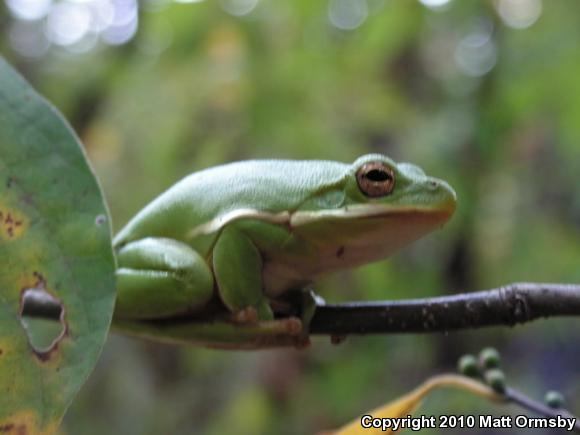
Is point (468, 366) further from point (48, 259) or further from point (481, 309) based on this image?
point (48, 259)

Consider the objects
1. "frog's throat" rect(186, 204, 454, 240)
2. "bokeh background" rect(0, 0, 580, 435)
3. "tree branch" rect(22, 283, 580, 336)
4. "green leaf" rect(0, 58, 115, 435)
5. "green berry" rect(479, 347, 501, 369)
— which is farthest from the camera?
"bokeh background" rect(0, 0, 580, 435)

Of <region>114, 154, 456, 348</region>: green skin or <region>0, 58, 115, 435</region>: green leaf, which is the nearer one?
<region>0, 58, 115, 435</region>: green leaf

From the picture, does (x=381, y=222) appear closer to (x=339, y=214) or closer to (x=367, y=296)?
(x=339, y=214)

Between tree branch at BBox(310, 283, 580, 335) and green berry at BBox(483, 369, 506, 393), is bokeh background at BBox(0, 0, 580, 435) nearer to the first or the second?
green berry at BBox(483, 369, 506, 393)

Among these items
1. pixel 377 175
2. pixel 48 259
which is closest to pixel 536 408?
pixel 377 175

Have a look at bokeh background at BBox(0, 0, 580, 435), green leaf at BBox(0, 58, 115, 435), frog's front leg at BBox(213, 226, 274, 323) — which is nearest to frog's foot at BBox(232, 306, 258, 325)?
frog's front leg at BBox(213, 226, 274, 323)

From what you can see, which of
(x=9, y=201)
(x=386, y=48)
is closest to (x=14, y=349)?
(x=9, y=201)

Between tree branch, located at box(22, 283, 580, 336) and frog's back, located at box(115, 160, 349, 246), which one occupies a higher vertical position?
frog's back, located at box(115, 160, 349, 246)
